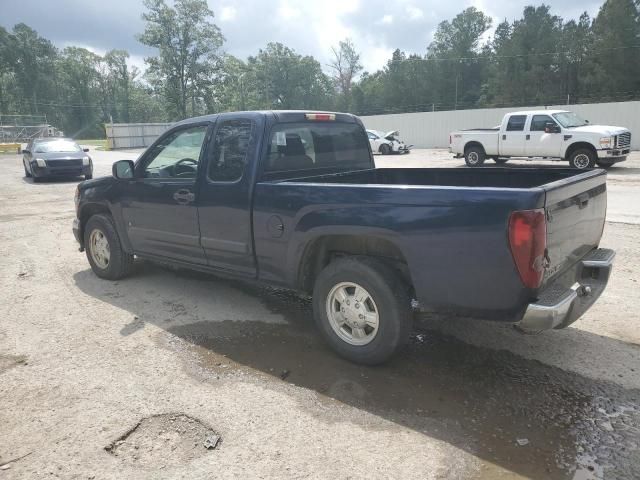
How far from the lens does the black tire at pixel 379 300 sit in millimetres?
3441

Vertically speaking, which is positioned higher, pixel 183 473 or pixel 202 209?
pixel 202 209

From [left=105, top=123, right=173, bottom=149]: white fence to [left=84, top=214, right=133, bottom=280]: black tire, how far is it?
3391 centimetres

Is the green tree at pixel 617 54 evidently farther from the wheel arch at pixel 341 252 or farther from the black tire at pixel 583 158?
the wheel arch at pixel 341 252

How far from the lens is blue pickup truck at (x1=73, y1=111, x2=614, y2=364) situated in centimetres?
296

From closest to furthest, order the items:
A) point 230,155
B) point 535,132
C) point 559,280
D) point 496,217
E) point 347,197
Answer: point 496,217 → point 559,280 → point 347,197 → point 230,155 → point 535,132

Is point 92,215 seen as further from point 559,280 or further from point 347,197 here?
point 559,280

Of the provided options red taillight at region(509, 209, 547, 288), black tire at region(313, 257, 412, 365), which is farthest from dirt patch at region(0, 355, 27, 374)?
red taillight at region(509, 209, 547, 288)

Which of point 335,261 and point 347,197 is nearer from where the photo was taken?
point 347,197

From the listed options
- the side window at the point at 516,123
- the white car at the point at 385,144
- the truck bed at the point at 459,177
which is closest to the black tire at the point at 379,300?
the truck bed at the point at 459,177

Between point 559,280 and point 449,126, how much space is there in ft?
108

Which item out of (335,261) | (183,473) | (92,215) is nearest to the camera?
(183,473)

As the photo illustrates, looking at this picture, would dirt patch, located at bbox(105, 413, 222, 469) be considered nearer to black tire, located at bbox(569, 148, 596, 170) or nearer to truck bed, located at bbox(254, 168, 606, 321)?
truck bed, located at bbox(254, 168, 606, 321)

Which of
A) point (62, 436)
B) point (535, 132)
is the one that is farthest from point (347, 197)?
point (535, 132)

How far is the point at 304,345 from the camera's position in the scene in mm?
4109
